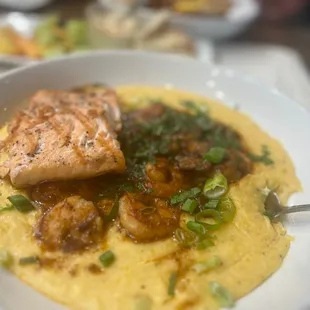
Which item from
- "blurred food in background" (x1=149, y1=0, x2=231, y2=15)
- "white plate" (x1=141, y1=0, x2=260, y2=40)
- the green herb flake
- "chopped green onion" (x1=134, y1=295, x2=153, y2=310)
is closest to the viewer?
"chopped green onion" (x1=134, y1=295, x2=153, y2=310)

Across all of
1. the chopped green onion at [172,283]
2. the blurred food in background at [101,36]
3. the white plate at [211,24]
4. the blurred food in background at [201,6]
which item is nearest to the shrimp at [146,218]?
the chopped green onion at [172,283]

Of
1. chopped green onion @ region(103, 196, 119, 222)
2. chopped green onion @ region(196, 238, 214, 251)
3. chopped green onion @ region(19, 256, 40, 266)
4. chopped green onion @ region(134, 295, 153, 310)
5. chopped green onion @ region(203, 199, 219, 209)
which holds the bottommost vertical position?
chopped green onion @ region(19, 256, 40, 266)

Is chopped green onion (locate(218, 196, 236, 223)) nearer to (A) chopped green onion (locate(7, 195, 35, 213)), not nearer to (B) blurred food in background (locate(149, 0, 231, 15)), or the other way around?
(A) chopped green onion (locate(7, 195, 35, 213))

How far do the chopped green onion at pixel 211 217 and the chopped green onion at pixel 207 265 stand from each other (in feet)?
0.88

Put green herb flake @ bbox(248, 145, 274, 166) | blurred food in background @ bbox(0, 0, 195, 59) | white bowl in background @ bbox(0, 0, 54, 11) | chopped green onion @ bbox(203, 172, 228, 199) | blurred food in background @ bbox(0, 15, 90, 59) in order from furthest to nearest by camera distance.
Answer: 1. white bowl in background @ bbox(0, 0, 54, 11)
2. blurred food in background @ bbox(0, 0, 195, 59)
3. blurred food in background @ bbox(0, 15, 90, 59)
4. green herb flake @ bbox(248, 145, 274, 166)
5. chopped green onion @ bbox(203, 172, 228, 199)

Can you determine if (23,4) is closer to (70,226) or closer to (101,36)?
(101,36)

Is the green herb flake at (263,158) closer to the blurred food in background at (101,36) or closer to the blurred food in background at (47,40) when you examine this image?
the blurred food in background at (101,36)

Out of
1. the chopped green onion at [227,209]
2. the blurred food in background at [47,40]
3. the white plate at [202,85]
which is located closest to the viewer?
the chopped green onion at [227,209]

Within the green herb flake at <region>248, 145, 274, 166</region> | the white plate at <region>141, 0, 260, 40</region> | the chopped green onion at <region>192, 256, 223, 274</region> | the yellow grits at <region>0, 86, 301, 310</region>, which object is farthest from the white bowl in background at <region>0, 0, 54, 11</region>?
the chopped green onion at <region>192, 256, 223, 274</region>

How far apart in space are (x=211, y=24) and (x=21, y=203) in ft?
14.4

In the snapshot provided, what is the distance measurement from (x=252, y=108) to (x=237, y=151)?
0.79 meters

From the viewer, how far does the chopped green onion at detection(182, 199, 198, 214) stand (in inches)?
121

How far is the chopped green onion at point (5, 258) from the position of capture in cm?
260

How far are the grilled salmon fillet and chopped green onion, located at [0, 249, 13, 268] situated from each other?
20.6 inches
